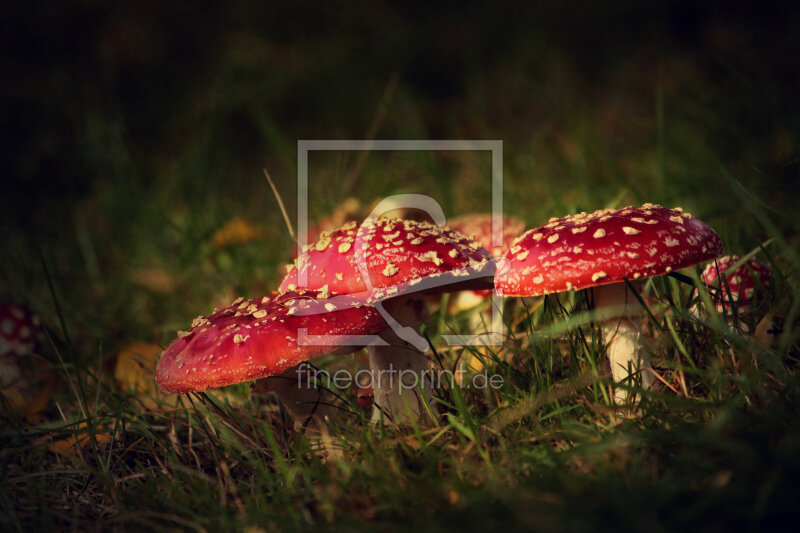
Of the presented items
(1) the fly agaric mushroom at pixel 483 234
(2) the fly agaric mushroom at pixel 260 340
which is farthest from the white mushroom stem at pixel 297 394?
(1) the fly agaric mushroom at pixel 483 234

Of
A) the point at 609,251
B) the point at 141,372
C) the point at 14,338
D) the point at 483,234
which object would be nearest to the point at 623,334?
the point at 609,251

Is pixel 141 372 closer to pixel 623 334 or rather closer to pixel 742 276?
pixel 623 334

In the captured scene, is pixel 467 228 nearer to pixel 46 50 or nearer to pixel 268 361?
pixel 268 361

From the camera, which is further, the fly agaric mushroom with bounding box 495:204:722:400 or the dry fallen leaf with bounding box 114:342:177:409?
the dry fallen leaf with bounding box 114:342:177:409

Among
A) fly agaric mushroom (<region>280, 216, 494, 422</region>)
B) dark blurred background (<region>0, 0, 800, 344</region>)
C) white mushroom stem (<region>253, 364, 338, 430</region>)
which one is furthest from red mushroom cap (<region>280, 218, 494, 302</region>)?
dark blurred background (<region>0, 0, 800, 344</region>)

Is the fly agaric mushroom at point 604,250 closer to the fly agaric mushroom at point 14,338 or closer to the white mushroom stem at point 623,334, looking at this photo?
the white mushroom stem at point 623,334

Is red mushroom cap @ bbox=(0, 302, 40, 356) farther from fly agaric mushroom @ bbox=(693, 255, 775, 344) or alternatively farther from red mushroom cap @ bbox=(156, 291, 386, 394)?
fly agaric mushroom @ bbox=(693, 255, 775, 344)

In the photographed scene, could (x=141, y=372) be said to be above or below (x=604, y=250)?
below
